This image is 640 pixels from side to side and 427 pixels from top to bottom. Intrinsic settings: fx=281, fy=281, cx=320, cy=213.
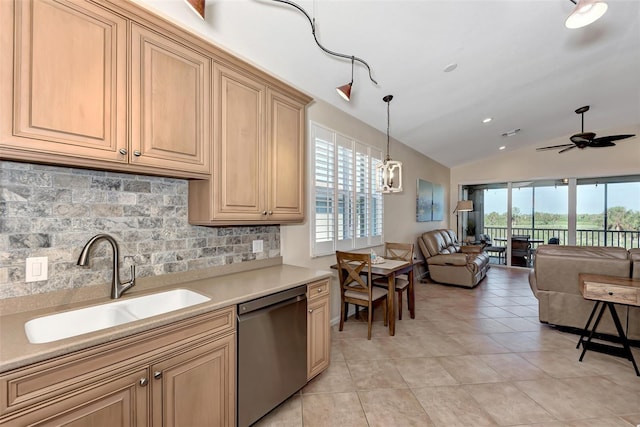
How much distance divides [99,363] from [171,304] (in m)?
0.67

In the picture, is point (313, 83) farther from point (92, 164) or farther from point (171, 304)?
point (171, 304)

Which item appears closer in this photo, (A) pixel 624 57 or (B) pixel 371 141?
(A) pixel 624 57

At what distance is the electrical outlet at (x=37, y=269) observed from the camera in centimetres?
139

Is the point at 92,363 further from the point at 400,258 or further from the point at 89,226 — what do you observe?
the point at 400,258

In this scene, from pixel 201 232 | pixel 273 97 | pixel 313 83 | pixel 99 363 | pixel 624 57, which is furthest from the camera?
pixel 624 57

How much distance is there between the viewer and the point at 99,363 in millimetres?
1146

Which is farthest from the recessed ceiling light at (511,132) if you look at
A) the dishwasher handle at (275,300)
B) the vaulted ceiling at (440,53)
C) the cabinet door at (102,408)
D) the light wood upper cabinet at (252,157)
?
the cabinet door at (102,408)

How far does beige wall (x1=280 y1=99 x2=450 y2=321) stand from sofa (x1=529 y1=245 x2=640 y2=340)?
6.97 feet

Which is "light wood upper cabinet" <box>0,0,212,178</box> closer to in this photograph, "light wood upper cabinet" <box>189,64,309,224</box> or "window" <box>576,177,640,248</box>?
"light wood upper cabinet" <box>189,64,309,224</box>

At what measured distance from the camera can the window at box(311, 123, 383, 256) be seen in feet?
10.6

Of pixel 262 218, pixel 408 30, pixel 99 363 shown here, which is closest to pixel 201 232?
pixel 262 218

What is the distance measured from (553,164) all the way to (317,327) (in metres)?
7.44

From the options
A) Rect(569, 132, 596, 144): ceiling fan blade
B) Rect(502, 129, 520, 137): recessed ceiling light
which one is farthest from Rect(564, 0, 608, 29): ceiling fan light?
Rect(502, 129, 520, 137): recessed ceiling light

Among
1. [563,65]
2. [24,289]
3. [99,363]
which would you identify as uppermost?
[563,65]
